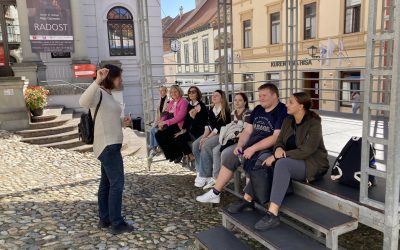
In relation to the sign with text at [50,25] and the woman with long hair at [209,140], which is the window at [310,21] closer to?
the sign with text at [50,25]

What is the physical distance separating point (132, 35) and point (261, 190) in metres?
16.6

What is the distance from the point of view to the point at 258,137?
409cm

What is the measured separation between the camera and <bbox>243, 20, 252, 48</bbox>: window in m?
21.1

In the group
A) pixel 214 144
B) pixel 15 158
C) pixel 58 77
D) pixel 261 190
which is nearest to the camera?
pixel 261 190

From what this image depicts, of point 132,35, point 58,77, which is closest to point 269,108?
point 58,77

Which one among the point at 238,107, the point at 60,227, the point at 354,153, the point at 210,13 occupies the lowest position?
the point at 60,227

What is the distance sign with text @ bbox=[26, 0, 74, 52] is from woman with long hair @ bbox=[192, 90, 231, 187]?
37.9ft

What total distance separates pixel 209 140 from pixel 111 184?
1.56m

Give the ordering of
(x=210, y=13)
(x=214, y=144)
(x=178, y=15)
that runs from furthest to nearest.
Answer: (x=178, y=15) → (x=210, y=13) → (x=214, y=144)

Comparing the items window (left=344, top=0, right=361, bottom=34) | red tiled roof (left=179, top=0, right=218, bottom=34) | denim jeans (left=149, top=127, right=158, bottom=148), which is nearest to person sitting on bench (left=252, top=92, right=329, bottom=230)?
denim jeans (left=149, top=127, right=158, bottom=148)

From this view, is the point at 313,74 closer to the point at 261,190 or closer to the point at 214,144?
the point at 214,144

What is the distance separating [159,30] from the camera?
18.9m

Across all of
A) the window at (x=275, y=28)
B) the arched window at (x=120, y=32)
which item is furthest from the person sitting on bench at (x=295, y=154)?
the window at (x=275, y=28)

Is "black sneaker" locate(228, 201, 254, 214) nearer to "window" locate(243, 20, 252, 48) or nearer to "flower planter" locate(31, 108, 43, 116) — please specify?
"flower planter" locate(31, 108, 43, 116)
